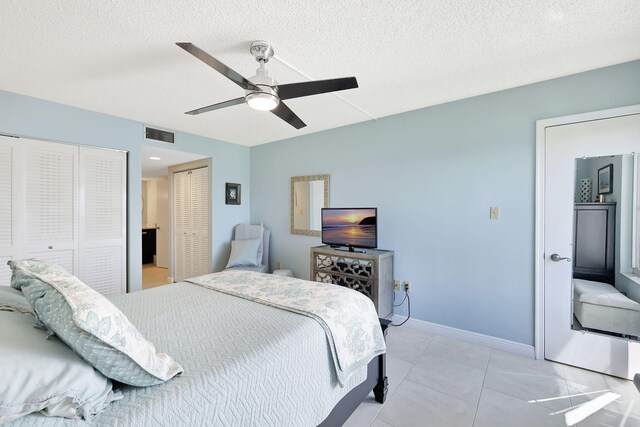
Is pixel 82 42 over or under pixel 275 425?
over

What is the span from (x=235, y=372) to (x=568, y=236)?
9.01 feet

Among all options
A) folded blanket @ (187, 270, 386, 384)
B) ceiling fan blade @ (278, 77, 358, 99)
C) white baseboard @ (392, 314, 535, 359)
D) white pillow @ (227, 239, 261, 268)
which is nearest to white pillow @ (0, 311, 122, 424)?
folded blanket @ (187, 270, 386, 384)

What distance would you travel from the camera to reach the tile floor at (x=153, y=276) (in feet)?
16.2

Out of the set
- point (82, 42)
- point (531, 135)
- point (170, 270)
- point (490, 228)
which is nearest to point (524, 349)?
point (490, 228)

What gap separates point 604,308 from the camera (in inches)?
87.0

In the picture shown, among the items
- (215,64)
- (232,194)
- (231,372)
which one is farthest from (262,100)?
(232,194)

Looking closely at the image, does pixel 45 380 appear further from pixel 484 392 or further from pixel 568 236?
pixel 568 236

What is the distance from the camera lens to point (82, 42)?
5.97ft

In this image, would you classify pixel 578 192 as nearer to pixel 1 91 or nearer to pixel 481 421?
pixel 481 421

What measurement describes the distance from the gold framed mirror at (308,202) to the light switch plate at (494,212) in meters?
1.92

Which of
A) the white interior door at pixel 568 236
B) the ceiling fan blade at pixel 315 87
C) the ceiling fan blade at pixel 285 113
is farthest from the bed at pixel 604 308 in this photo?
the ceiling fan blade at pixel 285 113

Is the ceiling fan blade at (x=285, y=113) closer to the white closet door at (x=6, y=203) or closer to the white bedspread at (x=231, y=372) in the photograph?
the white bedspread at (x=231, y=372)

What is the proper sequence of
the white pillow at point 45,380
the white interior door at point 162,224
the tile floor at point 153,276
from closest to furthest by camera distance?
the white pillow at point 45,380 → the tile floor at point 153,276 → the white interior door at point 162,224

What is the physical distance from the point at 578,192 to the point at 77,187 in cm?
485
